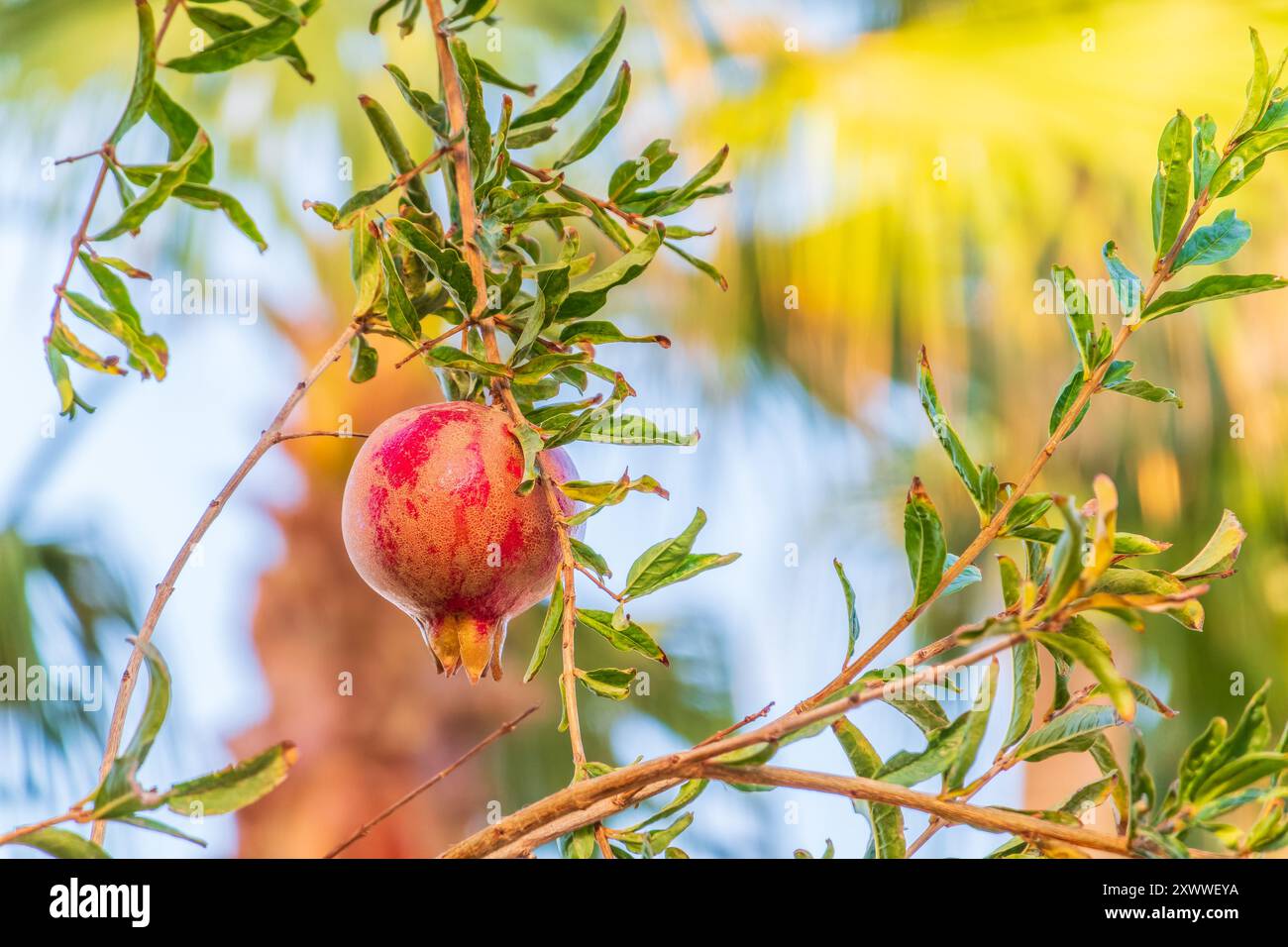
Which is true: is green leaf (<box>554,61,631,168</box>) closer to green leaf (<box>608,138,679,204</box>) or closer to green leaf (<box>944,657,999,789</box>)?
green leaf (<box>608,138,679,204</box>)

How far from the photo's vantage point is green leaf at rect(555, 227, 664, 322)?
46 centimetres

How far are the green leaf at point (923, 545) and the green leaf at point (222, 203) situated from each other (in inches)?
11.0

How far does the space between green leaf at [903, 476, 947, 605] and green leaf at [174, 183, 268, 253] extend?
11.0 inches

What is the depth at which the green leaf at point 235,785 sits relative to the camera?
1.10ft

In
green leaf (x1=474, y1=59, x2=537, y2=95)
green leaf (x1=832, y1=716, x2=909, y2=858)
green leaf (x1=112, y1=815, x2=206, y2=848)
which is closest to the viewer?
green leaf (x1=112, y1=815, x2=206, y2=848)

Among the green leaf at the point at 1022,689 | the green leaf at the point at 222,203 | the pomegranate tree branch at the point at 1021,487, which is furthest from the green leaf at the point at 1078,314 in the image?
the green leaf at the point at 222,203

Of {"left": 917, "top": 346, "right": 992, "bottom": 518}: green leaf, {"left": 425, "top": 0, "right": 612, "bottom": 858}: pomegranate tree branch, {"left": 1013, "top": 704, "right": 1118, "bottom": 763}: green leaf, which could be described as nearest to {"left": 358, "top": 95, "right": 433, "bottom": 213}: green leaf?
{"left": 425, "top": 0, "right": 612, "bottom": 858}: pomegranate tree branch

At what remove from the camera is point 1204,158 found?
0.46 meters

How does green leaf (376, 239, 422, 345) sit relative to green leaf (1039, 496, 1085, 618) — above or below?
above

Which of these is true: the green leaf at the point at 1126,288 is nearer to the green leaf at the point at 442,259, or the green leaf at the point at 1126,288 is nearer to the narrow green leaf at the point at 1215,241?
the narrow green leaf at the point at 1215,241

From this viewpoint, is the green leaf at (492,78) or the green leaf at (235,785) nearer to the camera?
the green leaf at (235,785)

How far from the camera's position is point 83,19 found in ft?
10.3

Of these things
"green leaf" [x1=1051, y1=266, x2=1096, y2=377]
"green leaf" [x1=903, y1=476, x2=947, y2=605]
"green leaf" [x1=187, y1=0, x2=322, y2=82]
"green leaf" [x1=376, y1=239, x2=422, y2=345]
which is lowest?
"green leaf" [x1=903, y1=476, x2=947, y2=605]
